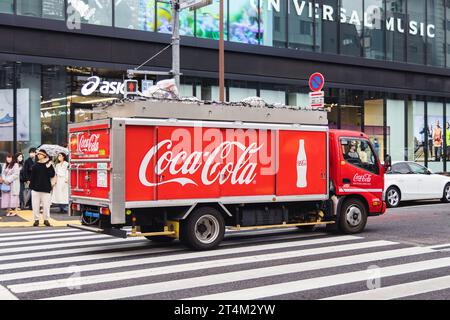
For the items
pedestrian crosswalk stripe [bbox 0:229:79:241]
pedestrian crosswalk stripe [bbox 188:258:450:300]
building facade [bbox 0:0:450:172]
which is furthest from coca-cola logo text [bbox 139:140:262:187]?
building facade [bbox 0:0:450:172]

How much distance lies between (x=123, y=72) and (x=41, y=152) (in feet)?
24.9

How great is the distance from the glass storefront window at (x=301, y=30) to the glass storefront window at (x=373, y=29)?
136 inches

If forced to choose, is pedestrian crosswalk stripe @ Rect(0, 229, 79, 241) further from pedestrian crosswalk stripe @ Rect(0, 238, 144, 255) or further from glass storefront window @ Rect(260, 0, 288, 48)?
glass storefront window @ Rect(260, 0, 288, 48)

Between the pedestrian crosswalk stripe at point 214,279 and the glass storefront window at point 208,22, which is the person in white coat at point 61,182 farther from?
the pedestrian crosswalk stripe at point 214,279

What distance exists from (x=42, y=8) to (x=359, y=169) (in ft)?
40.8

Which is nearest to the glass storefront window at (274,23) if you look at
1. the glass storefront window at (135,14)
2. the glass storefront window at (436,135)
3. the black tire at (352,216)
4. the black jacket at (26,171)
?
the glass storefront window at (135,14)

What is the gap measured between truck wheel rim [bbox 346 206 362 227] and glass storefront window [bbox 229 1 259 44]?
12838 millimetres

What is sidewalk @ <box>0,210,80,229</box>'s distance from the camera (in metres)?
14.8

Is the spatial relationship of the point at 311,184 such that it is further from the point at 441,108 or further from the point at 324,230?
the point at 441,108

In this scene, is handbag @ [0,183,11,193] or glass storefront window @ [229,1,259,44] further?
glass storefront window @ [229,1,259,44]

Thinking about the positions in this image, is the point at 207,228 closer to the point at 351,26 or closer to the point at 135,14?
the point at 135,14

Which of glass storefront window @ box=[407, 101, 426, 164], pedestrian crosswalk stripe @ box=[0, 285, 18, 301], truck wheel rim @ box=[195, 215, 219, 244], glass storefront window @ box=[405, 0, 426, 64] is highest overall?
glass storefront window @ box=[405, 0, 426, 64]

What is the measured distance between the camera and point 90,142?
10.2 metres

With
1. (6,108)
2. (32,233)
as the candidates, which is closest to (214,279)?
(32,233)
